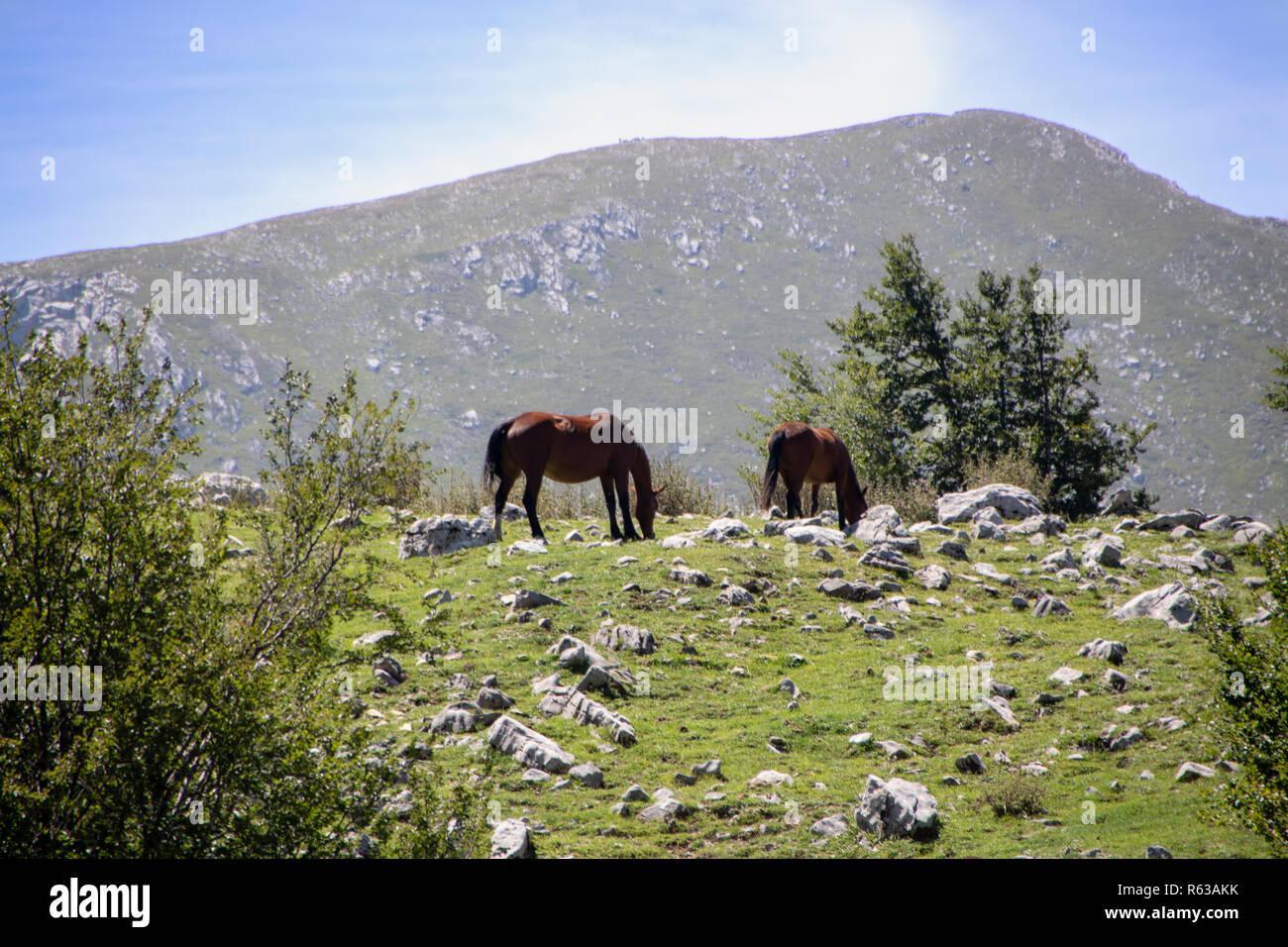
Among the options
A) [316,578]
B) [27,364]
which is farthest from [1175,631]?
[27,364]

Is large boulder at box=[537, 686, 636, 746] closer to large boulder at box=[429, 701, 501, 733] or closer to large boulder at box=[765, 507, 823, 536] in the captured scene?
large boulder at box=[429, 701, 501, 733]

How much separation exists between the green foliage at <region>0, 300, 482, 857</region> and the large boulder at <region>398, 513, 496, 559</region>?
394 inches

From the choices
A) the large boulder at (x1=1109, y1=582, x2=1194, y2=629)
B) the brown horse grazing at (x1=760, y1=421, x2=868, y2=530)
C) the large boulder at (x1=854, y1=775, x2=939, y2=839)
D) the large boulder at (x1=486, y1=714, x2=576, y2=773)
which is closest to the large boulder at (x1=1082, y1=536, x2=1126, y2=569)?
the large boulder at (x1=1109, y1=582, x2=1194, y2=629)

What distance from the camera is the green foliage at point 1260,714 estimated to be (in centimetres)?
590

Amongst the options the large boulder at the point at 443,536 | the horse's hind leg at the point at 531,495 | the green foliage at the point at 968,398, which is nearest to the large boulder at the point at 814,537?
the horse's hind leg at the point at 531,495

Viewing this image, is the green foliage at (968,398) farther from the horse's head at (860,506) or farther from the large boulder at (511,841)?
the large boulder at (511,841)

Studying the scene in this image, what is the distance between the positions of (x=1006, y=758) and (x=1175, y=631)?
15.9ft

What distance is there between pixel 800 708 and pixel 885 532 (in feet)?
26.0

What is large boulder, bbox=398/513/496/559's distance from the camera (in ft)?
54.8

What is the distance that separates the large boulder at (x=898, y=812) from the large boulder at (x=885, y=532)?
347 inches

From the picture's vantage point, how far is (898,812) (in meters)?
7.37

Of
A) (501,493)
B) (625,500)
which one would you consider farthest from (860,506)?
(501,493)

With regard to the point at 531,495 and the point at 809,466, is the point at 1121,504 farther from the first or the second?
the point at 531,495
